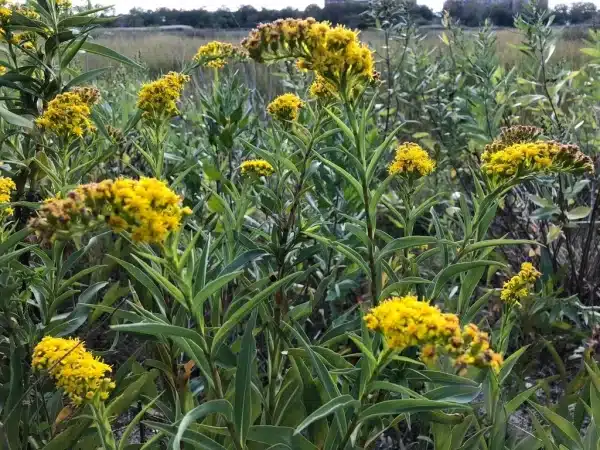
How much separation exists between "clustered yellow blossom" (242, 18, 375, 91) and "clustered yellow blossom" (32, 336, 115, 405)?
2.30 feet

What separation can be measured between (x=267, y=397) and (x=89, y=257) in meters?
1.39

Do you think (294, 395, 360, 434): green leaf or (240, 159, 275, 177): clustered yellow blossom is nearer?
(294, 395, 360, 434): green leaf

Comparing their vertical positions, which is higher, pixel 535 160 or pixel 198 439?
pixel 535 160

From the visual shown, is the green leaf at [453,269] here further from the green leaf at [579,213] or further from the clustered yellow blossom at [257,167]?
the green leaf at [579,213]

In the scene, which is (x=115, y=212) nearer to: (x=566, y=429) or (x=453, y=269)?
(x=453, y=269)

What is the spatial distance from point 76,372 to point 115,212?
33cm

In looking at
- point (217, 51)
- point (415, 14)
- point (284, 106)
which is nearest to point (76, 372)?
point (284, 106)

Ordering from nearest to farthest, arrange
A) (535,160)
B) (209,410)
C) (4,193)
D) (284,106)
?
(209,410) → (535,160) → (4,193) → (284,106)

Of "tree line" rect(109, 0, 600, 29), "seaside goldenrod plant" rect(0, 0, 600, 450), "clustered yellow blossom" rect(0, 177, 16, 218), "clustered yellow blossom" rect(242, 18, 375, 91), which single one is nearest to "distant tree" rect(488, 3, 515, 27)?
"tree line" rect(109, 0, 600, 29)

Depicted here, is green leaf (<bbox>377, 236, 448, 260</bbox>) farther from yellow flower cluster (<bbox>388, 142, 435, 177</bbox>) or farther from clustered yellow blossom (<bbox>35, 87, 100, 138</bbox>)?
clustered yellow blossom (<bbox>35, 87, 100, 138</bbox>)

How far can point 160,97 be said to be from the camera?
6.09 ft

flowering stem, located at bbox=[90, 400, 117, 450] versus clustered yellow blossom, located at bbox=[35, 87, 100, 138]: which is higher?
clustered yellow blossom, located at bbox=[35, 87, 100, 138]

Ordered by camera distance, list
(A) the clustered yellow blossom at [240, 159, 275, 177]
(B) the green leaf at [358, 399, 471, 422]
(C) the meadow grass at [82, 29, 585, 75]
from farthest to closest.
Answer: (C) the meadow grass at [82, 29, 585, 75]
(A) the clustered yellow blossom at [240, 159, 275, 177]
(B) the green leaf at [358, 399, 471, 422]

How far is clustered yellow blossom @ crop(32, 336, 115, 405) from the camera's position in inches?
43.4
